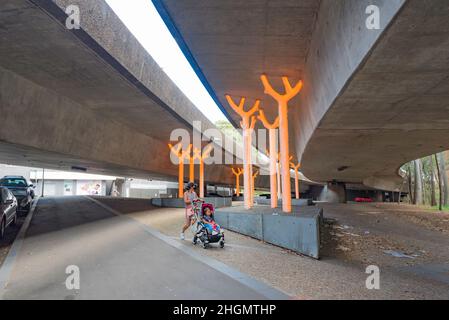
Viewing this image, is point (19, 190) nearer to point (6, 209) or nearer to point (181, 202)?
point (6, 209)

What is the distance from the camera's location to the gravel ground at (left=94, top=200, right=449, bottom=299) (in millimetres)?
5809

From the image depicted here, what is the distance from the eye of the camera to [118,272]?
6.66 m

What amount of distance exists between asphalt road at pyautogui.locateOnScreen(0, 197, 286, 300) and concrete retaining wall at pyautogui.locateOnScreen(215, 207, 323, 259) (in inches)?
112

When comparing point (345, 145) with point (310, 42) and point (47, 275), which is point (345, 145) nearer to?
point (310, 42)

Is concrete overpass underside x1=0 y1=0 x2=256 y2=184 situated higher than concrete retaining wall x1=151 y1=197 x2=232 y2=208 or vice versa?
concrete overpass underside x1=0 y1=0 x2=256 y2=184

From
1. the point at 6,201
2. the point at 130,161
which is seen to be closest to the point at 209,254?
the point at 6,201

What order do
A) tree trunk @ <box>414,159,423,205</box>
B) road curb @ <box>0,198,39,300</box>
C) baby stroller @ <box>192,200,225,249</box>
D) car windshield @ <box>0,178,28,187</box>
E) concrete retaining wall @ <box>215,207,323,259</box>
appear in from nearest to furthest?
road curb @ <box>0,198,39,300</box>
concrete retaining wall @ <box>215,207,323,259</box>
baby stroller @ <box>192,200,225,249</box>
car windshield @ <box>0,178,28,187</box>
tree trunk @ <box>414,159,423,205</box>

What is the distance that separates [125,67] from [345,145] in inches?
434

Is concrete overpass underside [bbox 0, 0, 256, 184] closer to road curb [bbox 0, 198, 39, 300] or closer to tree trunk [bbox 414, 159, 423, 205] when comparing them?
road curb [bbox 0, 198, 39, 300]

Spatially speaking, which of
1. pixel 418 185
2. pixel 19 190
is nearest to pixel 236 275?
pixel 19 190

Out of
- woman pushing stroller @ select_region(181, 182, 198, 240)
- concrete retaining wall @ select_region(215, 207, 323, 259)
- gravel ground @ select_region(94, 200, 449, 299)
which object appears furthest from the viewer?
woman pushing stroller @ select_region(181, 182, 198, 240)

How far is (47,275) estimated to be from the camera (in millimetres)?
6551

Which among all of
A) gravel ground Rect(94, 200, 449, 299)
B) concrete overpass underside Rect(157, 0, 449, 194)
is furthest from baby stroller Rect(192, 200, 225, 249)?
concrete overpass underside Rect(157, 0, 449, 194)

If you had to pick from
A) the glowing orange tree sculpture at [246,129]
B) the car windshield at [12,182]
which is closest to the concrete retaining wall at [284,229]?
the glowing orange tree sculpture at [246,129]
